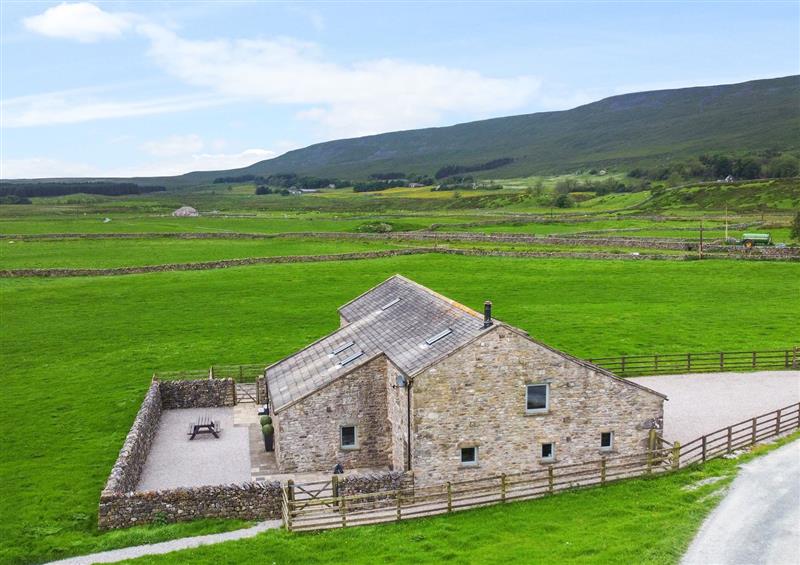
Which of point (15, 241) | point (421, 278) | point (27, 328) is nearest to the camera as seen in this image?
point (27, 328)

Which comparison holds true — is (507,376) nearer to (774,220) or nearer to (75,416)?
(75,416)

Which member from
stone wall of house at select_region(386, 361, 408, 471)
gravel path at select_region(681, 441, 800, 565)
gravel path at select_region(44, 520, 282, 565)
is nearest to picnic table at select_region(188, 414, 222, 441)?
stone wall of house at select_region(386, 361, 408, 471)

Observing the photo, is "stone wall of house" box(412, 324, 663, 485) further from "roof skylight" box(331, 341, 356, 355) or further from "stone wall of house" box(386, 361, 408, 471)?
"roof skylight" box(331, 341, 356, 355)

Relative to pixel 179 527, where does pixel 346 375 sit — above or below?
above

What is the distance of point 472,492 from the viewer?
2502cm

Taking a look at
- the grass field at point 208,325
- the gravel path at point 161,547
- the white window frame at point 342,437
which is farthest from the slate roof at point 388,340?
the grass field at point 208,325

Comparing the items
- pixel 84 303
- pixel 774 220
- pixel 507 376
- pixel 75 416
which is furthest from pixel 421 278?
pixel 774 220

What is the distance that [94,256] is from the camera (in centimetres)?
9269

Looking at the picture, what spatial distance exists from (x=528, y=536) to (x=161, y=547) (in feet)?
35.3

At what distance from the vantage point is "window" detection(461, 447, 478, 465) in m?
25.9

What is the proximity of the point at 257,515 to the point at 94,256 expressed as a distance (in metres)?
76.7

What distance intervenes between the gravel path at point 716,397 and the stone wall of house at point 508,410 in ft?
17.3

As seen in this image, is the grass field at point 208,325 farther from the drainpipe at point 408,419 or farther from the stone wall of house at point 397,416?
the stone wall of house at point 397,416

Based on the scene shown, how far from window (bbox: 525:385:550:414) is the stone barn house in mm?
35
